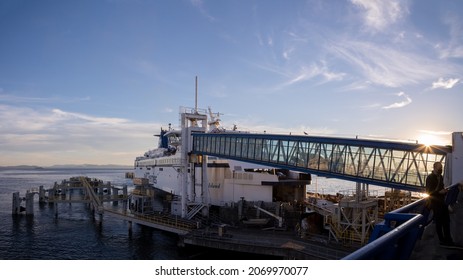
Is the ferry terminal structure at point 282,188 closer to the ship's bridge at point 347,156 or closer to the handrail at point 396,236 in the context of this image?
the ship's bridge at point 347,156

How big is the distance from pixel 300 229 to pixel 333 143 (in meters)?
8.81

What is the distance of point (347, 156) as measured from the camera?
24.8 meters

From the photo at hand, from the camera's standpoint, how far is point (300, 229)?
3009 centimetres

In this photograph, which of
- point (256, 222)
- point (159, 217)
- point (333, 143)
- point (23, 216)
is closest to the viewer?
point (333, 143)

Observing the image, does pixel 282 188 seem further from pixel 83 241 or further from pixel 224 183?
pixel 83 241

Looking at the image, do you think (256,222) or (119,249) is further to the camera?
(256,222)

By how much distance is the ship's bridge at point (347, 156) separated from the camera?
2100cm

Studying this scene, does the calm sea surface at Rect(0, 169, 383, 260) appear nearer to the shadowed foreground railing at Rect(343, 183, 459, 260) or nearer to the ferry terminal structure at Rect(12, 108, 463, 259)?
the ferry terminal structure at Rect(12, 108, 463, 259)

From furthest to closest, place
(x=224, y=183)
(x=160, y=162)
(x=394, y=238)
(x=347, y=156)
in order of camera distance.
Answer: (x=160, y=162) → (x=224, y=183) → (x=347, y=156) → (x=394, y=238)

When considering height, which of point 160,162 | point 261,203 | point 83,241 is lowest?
point 83,241

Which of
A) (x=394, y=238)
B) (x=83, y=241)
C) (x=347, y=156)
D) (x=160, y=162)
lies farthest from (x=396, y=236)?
(x=160, y=162)

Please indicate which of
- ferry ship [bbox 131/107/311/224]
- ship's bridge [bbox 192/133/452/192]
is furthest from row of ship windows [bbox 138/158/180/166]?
ship's bridge [bbox 192/133/452/192]
